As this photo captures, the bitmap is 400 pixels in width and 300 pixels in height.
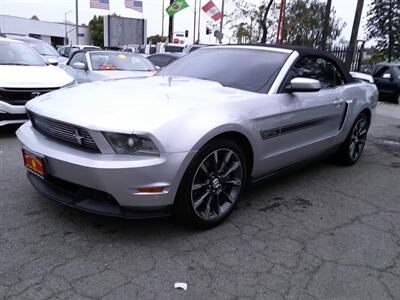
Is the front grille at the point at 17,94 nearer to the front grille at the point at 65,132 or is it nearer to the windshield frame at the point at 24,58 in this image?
the windshield frame at the point at 24,58

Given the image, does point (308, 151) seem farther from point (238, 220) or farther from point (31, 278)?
point (31, 278)

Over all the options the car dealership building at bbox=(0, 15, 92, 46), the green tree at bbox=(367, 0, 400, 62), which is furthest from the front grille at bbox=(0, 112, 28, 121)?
the car dealership building at bbox=(0, 15, 92, 46)

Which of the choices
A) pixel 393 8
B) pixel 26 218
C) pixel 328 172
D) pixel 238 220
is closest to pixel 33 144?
pixel 26 218

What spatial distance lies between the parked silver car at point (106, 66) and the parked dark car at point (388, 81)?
29.6 ft

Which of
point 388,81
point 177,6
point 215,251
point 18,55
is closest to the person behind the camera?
point 215,251

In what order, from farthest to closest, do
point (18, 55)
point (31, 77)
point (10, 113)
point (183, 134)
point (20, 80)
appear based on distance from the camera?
point (18, 55) → point (31, 77) → point (20, 80) → point (10, 113) → point (183, 134)

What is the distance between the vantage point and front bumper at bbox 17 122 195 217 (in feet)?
8.25

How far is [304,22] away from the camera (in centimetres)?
2948

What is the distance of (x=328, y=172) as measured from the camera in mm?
4836

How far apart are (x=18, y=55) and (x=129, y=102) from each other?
16.4ft

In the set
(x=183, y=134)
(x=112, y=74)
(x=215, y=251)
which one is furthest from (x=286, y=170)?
(x=112, y=74)

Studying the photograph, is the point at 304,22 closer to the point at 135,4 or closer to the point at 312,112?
the point at 135,4

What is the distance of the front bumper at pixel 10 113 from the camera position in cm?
545

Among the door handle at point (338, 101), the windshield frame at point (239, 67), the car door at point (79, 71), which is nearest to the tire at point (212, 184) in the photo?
the windshield frame at point (239, 67)
